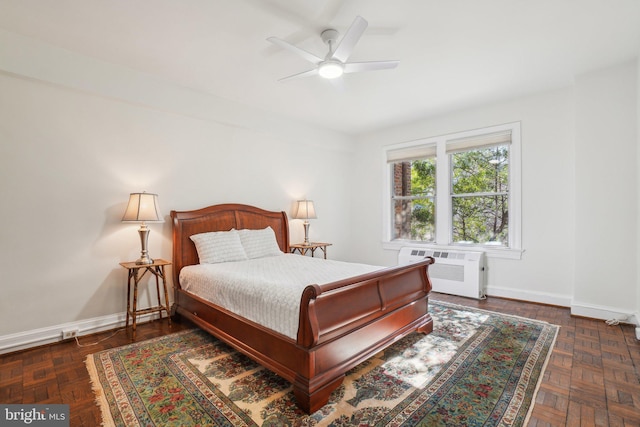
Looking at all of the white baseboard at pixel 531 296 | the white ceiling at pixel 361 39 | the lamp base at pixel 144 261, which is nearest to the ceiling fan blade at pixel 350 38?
the white ceiling at pixel 361 39

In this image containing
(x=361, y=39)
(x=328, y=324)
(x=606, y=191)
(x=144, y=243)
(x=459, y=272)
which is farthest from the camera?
(x=459, y=272)

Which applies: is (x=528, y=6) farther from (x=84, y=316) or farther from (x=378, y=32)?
(x=84, y=316)

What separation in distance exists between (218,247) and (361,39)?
8.34 ft

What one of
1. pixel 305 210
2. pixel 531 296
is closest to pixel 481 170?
pixel 531 296

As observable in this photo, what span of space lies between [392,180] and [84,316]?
4.66 metres

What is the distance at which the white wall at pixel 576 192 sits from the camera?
318cm

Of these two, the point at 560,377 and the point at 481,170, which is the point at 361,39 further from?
the point at 560,377

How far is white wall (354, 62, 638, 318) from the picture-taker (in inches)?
125

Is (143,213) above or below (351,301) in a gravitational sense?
above

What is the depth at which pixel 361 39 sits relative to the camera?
2662 mm

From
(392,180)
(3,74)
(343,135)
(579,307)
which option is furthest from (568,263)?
(3,74)

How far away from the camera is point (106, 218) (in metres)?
3.12

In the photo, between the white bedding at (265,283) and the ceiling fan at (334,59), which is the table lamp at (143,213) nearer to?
the white bedding at (265,283)

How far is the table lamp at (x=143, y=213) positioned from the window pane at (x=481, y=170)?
409 cm
